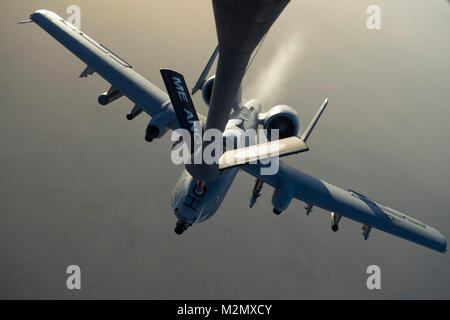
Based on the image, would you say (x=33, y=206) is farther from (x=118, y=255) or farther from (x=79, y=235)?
(x=118, y=255)

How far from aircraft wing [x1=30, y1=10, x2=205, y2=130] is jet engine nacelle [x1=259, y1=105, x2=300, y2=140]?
4.87 m

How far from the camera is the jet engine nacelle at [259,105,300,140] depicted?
18.4m

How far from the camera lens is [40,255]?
17.2 metres

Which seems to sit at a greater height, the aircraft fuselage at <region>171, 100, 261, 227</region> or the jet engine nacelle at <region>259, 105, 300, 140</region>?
the jet engine nacelle at <region>259, 105, 300, 140</region>

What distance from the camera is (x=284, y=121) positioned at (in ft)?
61.3

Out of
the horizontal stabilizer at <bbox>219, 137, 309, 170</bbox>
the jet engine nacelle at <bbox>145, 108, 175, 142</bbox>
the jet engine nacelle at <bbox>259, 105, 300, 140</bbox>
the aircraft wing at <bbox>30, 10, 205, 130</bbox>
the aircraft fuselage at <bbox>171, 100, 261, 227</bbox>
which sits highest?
the aircraft wing at <bbox>30, 10, 205, 130</bbox>

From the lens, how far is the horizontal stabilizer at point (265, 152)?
7.02 m

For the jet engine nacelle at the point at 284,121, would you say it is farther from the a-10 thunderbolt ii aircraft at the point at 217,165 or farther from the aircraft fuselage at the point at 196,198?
the aircraft fuselage at the point at 196,198

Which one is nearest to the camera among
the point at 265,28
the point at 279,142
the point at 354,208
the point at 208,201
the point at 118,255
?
the point at 265,28

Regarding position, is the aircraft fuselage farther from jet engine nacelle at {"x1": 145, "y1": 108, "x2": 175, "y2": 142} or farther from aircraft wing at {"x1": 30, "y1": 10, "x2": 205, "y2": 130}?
aircraft wing at {"x1": 30, "y1": 10, "x2": 205, "y2": 130}

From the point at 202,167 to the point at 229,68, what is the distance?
4559mm

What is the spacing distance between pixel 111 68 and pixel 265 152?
15.3 metres

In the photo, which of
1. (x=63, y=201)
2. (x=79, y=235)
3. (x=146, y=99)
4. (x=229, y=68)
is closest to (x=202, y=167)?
(x=229, y=68)
